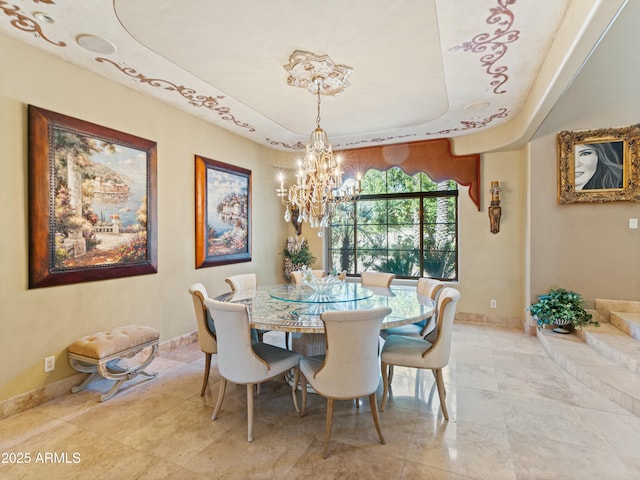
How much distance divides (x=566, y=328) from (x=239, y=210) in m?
4.61

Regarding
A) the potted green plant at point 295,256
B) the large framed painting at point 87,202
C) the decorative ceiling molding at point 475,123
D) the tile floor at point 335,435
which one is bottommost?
the tile floor at point 335,435

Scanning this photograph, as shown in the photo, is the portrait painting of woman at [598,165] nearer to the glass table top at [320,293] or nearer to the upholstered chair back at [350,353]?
the glass table top at [320,293]

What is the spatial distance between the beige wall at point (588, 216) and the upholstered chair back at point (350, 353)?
3.34 metres

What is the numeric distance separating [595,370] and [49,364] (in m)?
4.80

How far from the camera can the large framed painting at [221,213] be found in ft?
13.3

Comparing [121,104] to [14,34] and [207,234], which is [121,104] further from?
[207,234]

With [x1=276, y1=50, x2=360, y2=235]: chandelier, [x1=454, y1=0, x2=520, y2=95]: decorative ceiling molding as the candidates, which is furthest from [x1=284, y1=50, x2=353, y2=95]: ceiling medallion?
[x1=454, y1=0, x2=520, y2=95]: decorative ceiling molding

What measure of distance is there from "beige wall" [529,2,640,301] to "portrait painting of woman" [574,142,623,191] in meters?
0.23

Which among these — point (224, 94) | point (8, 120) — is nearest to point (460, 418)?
point (224, 94)

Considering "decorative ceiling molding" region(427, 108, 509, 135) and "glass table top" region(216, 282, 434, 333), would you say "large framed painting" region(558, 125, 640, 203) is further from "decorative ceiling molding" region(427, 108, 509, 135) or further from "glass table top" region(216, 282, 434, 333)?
"glass table top" region(216, 282, 434, 333)

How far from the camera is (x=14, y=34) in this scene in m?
2.37

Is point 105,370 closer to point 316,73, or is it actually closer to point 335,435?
point 335,435

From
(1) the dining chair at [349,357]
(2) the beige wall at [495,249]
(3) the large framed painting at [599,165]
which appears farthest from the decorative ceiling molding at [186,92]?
(3) the large framed painting at [599,165]

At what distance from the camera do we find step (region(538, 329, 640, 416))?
8.25 ft
